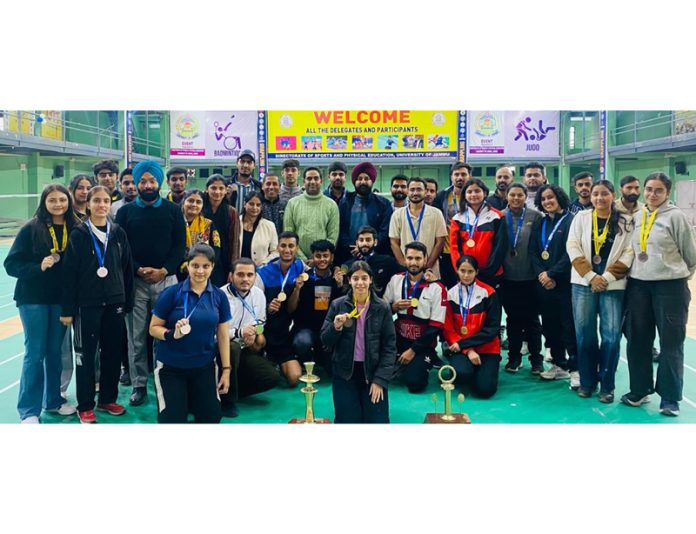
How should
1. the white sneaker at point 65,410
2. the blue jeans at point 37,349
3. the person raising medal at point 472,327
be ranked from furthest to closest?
1. the person raising medal at point 472,327
2. the white sneaker at point 65,410
3. the blue jeans at point 37,349

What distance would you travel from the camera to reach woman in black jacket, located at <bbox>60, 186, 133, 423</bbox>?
4055 millimetres

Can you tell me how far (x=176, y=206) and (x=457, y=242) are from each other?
8.02 ft

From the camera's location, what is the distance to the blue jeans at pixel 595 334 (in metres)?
4.55

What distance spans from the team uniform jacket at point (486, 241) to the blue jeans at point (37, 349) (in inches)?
127

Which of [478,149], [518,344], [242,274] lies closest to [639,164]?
[478,149]

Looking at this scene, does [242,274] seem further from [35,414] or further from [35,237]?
[35,414]

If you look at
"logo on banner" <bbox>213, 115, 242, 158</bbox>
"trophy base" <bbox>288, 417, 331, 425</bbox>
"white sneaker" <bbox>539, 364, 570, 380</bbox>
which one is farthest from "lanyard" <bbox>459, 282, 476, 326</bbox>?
"logo on banner" <bbox>213, 115, 242, 158</bbox>

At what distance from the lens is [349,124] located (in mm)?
14797

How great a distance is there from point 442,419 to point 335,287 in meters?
1.69

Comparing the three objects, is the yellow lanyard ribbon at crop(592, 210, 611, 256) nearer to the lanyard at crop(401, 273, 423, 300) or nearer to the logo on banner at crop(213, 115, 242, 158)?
the lanyard at crop(401, 273, 423, 300)

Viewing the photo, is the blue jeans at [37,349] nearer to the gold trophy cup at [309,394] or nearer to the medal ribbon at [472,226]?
the gold trophy cup at [309,394]

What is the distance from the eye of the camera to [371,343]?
13.3 feet

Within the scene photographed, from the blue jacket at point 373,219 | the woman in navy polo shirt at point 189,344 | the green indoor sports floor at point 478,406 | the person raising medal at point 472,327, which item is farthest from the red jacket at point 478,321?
the woman in navy polo shirt at point 189,344

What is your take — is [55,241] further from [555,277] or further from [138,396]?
[555,277]
